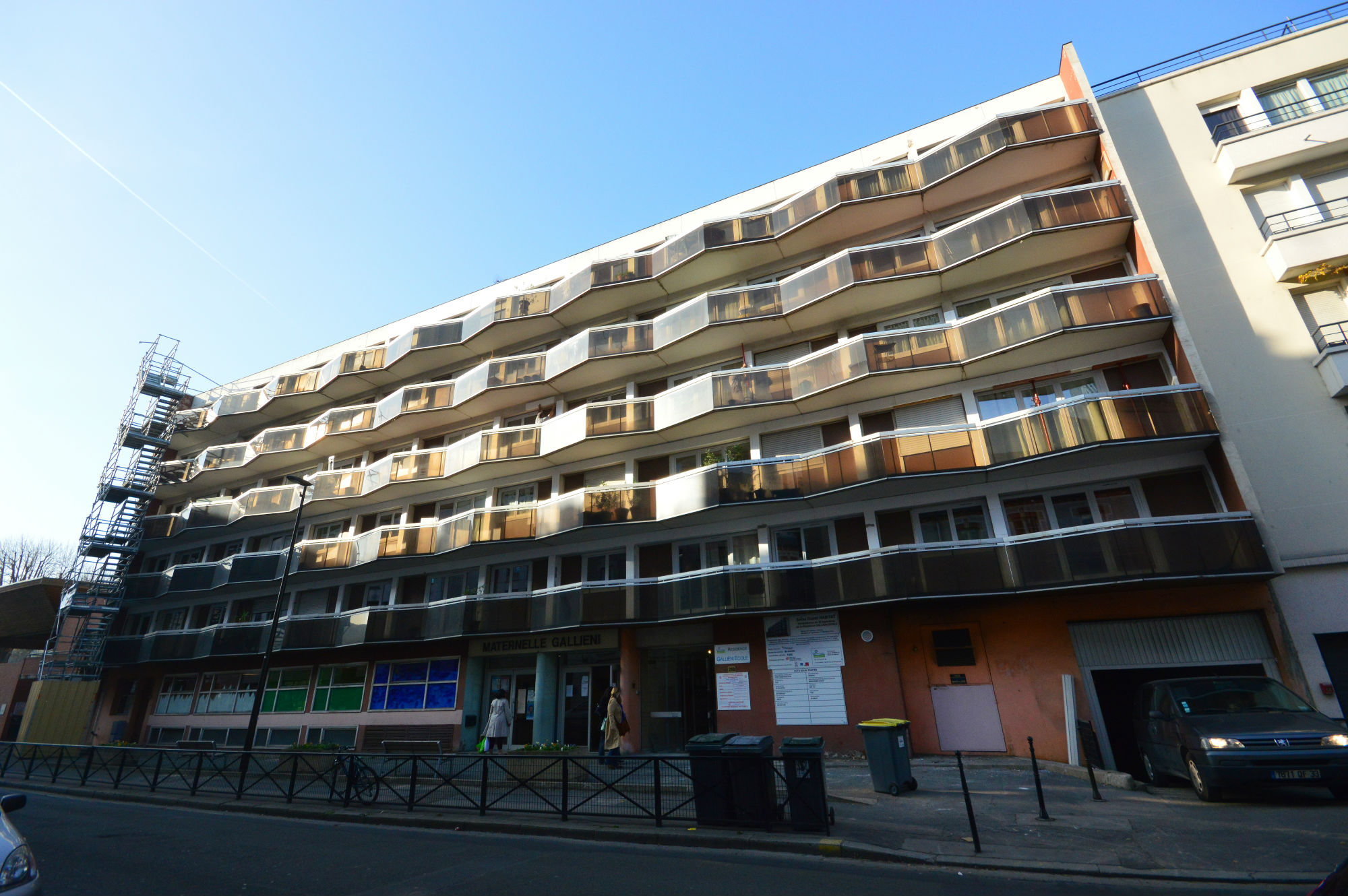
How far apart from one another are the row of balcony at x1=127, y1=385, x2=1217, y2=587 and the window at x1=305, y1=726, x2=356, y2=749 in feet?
19.1

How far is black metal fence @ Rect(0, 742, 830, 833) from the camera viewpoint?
8789 mm

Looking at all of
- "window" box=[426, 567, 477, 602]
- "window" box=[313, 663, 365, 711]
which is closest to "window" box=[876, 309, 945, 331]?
"window" box=[426, 567, 477, 602]

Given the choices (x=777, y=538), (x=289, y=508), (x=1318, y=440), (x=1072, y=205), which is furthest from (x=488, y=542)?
(x=1318, y=440)

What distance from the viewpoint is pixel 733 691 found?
1719 centimetres

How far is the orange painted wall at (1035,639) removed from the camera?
43.9 ft

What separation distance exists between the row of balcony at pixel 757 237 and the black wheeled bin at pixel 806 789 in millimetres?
15957

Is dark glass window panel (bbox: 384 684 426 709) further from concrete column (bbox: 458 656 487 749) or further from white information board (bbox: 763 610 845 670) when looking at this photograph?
white information board (bbox: 763 610 845 670)

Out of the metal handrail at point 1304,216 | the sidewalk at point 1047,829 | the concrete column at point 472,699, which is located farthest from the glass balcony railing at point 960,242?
the concrete column at point 472,699

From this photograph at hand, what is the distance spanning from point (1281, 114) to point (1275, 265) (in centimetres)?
482

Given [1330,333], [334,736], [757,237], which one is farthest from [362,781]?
[1330,333]

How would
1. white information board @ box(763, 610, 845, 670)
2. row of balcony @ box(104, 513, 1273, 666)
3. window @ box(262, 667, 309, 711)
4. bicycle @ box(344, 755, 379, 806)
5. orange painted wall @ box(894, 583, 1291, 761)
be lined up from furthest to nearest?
window @ box(262, 667, 309, 711)
white information board @ box(763, 610, 845, 670)
orange painted wall @ box(894, 583, 1291, 761)
row of balcony @ box(104, 513, 1273, 666)
bicycle @ box(344, 755, 379, 806)

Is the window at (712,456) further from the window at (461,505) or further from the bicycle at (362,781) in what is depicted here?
the bicycle at (362,781)

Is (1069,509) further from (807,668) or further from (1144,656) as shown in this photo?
(807,668)

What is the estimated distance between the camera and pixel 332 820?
11359 mm
